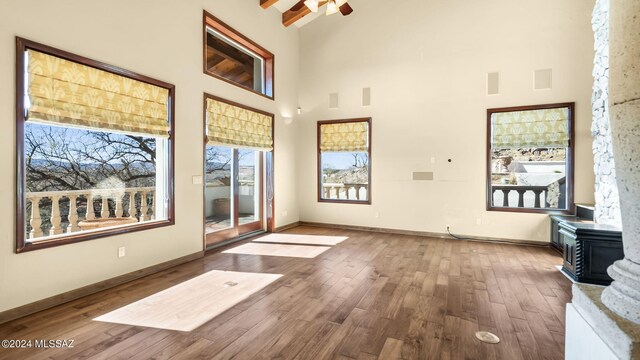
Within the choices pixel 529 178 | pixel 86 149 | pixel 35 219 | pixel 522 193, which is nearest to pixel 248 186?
pixel 86 149

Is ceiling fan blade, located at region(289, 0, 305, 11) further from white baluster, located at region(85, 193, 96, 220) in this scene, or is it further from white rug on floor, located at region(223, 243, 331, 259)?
white baluster, located at region(85, 193, 96, 220)

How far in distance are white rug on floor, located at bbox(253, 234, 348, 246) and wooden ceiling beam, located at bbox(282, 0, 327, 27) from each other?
4.54 m

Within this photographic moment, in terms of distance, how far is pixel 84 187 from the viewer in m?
3.46

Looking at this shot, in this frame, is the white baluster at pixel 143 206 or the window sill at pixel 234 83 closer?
the white baluster at pixel 143 206

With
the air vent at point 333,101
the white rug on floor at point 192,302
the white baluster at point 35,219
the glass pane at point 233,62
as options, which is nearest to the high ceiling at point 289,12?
the glass pane at point 233,62

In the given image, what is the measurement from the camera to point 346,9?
21.6 ft

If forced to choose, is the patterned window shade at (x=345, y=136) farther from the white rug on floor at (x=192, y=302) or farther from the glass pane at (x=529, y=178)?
the white rug on floor at (x=192, y=302)

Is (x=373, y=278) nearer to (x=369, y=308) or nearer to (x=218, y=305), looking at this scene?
(x=369, y=308)

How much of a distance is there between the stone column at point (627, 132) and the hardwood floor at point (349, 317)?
4.15ft

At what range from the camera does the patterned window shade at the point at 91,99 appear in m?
2.84

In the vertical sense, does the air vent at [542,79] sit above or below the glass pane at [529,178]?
above

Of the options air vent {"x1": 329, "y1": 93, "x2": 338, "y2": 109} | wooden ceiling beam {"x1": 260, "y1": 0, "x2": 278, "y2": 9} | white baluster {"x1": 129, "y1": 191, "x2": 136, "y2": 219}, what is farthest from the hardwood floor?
wooden ceiling beam {"x1": 260, "y1": 0, "x2": 278, "y2": 9}

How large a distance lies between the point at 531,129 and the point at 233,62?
216 inches

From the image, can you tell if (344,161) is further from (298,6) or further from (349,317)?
(349,317)
